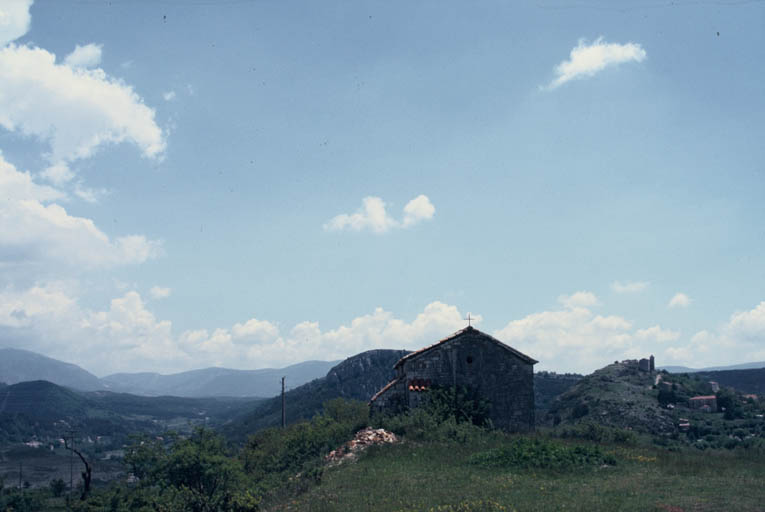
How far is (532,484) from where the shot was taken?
50.8 feet

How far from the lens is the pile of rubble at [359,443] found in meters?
21.1

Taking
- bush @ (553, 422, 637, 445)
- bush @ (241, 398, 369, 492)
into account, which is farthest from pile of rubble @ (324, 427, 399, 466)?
bush @ (553, 422, 637, 445)

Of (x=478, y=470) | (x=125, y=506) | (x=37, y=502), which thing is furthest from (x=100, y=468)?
(x=478, y=470)

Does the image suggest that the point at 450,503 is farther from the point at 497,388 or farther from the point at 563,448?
the point at 497,388

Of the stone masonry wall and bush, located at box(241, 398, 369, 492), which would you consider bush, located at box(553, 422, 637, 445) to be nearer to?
the stone masonry wall

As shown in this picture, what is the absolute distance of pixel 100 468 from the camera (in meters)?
86.5

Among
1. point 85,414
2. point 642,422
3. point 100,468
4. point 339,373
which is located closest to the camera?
point 642,422

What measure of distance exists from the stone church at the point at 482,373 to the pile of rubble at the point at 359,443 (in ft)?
15.2

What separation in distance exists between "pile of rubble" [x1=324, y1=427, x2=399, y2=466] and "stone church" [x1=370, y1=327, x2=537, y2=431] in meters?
4.64

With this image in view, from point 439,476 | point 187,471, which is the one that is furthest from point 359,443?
point 187,471

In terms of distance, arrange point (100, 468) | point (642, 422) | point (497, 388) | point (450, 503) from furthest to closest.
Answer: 1. point (100, 468)
2. point (642, 422)
3. point (497, 388)
4. point (450, 503)

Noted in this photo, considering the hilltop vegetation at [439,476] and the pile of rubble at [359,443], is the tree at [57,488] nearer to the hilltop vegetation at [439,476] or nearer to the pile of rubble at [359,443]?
the hilltop vegetation at [439,476]

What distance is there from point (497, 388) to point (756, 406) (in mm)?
40405

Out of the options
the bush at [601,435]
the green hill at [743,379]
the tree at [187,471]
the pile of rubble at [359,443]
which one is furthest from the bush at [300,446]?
the green hill at [743,379]
